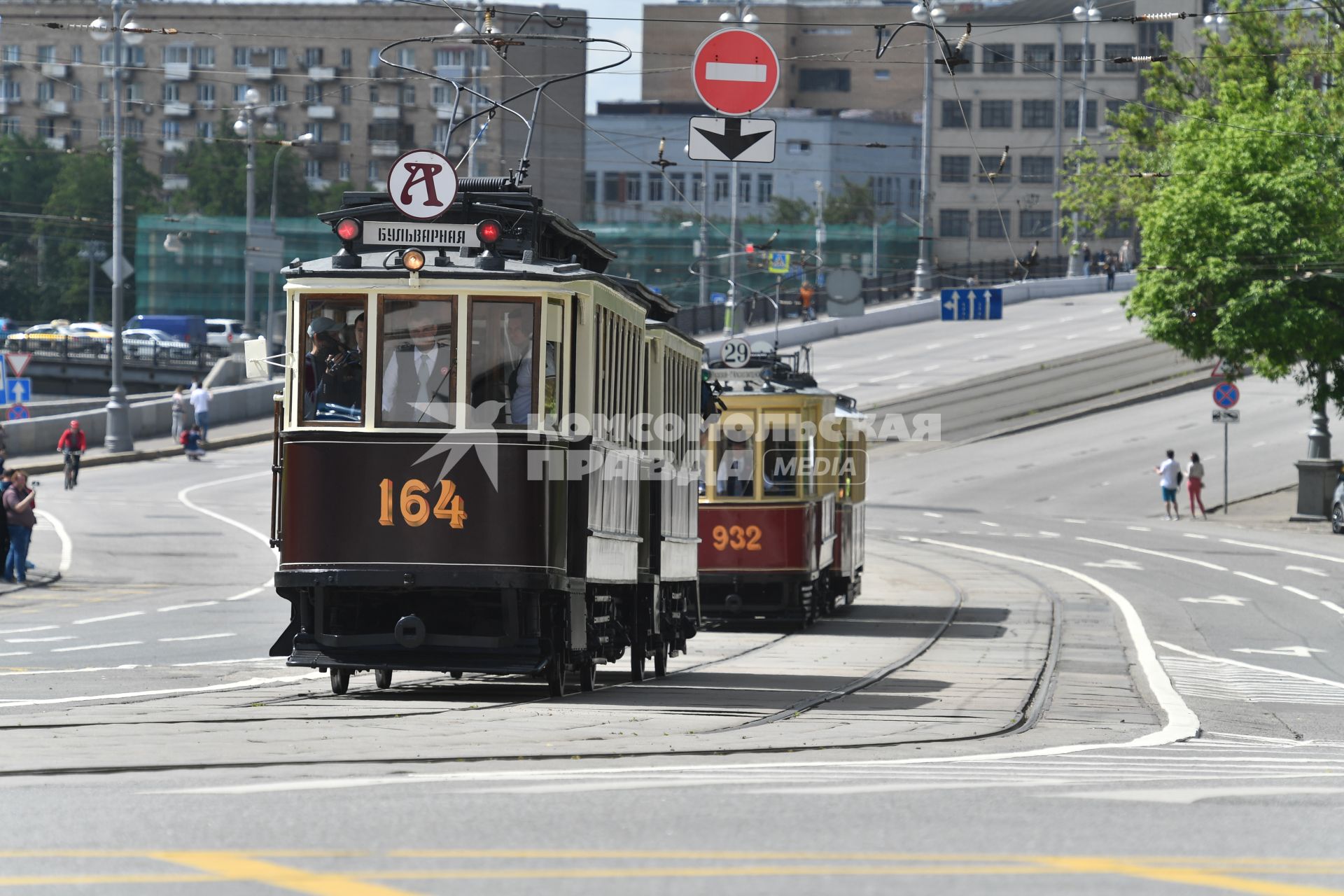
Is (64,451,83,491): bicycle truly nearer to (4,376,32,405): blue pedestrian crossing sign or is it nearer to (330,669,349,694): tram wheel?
(4,376,32,405): blue pedestrian crossing sign

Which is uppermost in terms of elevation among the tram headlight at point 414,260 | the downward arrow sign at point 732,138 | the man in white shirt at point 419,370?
the downward arrow sign at point 732,138

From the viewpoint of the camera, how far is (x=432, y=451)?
14070 millimetres

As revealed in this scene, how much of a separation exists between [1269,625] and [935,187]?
354 feet

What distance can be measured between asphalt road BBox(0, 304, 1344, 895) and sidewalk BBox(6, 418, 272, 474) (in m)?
22.1

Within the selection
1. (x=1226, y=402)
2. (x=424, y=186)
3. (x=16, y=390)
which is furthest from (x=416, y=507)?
(x=1226, y=402)

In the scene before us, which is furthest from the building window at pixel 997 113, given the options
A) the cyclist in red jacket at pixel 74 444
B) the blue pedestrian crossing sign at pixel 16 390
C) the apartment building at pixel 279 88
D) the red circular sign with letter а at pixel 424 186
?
the red circular sign with letter а at pixel 424 186

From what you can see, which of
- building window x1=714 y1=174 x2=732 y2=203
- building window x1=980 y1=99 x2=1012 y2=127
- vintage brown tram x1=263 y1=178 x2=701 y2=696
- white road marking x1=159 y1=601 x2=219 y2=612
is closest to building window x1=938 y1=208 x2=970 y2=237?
building window x1=980 y1=99 x2=1012 y2=127

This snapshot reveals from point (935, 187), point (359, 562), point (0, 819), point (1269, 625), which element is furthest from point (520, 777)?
point (935, 187)

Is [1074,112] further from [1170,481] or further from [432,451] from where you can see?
[432,451]

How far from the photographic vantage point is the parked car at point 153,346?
7681cm

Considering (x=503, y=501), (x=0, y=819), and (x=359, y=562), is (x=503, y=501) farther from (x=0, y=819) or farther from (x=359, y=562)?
(x=0, y=819)

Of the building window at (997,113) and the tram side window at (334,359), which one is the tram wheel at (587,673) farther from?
the building window at (997,113)

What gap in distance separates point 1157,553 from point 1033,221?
9476 cm

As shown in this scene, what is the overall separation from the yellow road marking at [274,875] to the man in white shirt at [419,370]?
6989 mm
